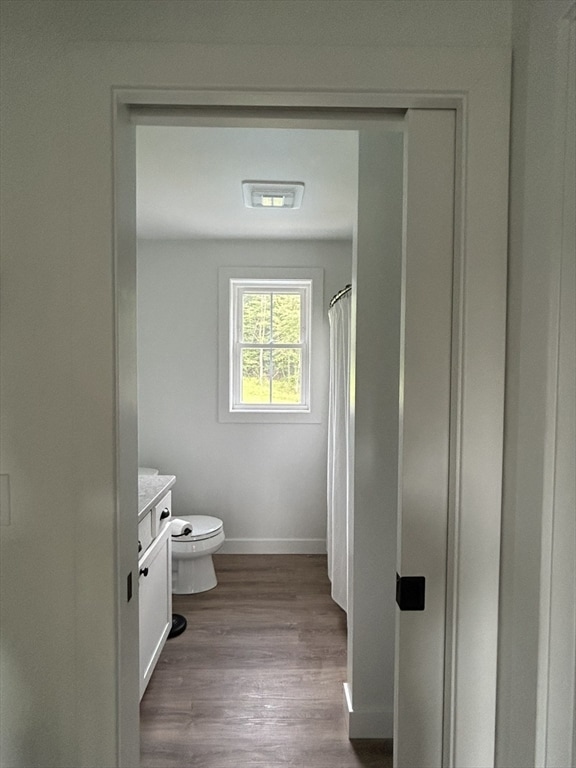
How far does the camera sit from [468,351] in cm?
109

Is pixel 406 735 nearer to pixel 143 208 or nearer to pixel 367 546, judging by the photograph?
pixel 367 546

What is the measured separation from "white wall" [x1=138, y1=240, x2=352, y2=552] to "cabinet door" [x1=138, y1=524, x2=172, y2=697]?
1247 millimetres

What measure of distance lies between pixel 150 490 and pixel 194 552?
85 cm

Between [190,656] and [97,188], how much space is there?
2.33 m

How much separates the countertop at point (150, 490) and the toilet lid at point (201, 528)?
1.69 ft

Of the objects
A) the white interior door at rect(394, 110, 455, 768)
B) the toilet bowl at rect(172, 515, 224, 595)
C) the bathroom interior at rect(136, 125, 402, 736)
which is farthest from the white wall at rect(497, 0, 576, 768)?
the bathroom interior at rect(136, 125, 402, 736)

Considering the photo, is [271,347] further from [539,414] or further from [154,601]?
[539,414]

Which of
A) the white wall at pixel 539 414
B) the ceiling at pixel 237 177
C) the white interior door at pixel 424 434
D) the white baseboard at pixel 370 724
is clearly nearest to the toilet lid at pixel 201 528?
the white baseboard at pixel 370 724

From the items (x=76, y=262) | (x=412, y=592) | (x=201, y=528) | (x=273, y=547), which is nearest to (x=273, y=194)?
(x=76, y=262)

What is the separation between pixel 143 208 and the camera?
118 inches

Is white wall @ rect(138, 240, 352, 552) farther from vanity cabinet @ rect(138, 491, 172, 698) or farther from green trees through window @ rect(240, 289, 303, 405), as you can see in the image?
vanity cabinet @ rect(138, 491, 172, 698)

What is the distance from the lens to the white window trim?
12.5ft

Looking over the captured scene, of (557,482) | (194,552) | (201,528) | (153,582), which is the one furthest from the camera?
(201,528)

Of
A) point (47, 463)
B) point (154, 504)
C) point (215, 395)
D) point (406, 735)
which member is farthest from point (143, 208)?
point (406, 735)
